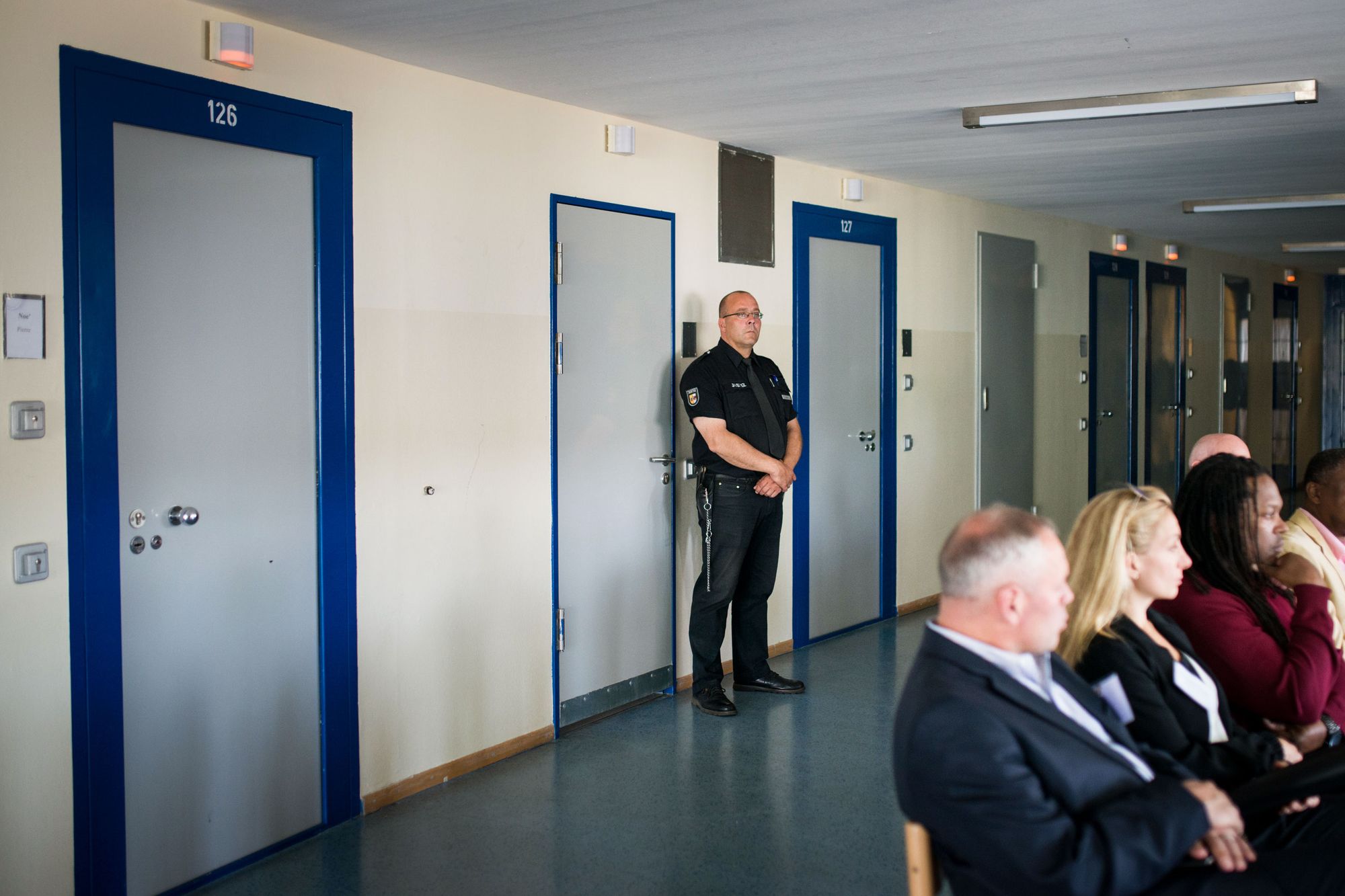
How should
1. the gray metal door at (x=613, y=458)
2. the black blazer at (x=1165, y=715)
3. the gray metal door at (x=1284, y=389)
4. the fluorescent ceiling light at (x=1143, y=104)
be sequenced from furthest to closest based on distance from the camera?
the gray metal door at (x=1284, y=389) < the gray metal door at (x=613, y=458) < the fluorescent ceiling light at (x=1143, y=104) < the black blazer at (x=1165, y=715)

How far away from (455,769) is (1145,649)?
8.85 feet

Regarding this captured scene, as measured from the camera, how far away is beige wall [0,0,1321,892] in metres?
2.86

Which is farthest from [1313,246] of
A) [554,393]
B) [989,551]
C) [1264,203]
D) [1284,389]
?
[989,551]

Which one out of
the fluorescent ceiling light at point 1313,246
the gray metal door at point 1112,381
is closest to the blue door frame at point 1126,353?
the gray metal door at point 1112,381

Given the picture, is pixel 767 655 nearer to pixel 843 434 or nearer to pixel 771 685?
pixel 771 685

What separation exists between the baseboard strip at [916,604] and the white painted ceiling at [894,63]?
8.77ft

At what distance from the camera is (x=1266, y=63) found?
158 inches

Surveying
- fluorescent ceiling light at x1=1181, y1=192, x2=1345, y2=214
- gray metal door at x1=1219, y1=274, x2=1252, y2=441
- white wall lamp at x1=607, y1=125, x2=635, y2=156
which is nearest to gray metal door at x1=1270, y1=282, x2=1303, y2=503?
gray metal door at x1=1219, y1=274, x2=1252, y2=441

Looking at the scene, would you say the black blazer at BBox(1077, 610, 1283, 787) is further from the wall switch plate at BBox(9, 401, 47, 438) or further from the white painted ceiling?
the wall switch plate at BBox(9, 401, 47, 438)

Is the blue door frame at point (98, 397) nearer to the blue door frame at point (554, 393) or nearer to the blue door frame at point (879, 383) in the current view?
the blue door frame at point (554, 393)

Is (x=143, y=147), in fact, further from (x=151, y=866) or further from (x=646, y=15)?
(x=151, y=866)

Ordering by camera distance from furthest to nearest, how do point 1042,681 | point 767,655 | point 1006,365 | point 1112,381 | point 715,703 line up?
point 1112,381
point 1006,365
point 767,655
point 715,703
point 1042,681

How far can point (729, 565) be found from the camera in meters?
4.94

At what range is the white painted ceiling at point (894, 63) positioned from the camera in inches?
132
